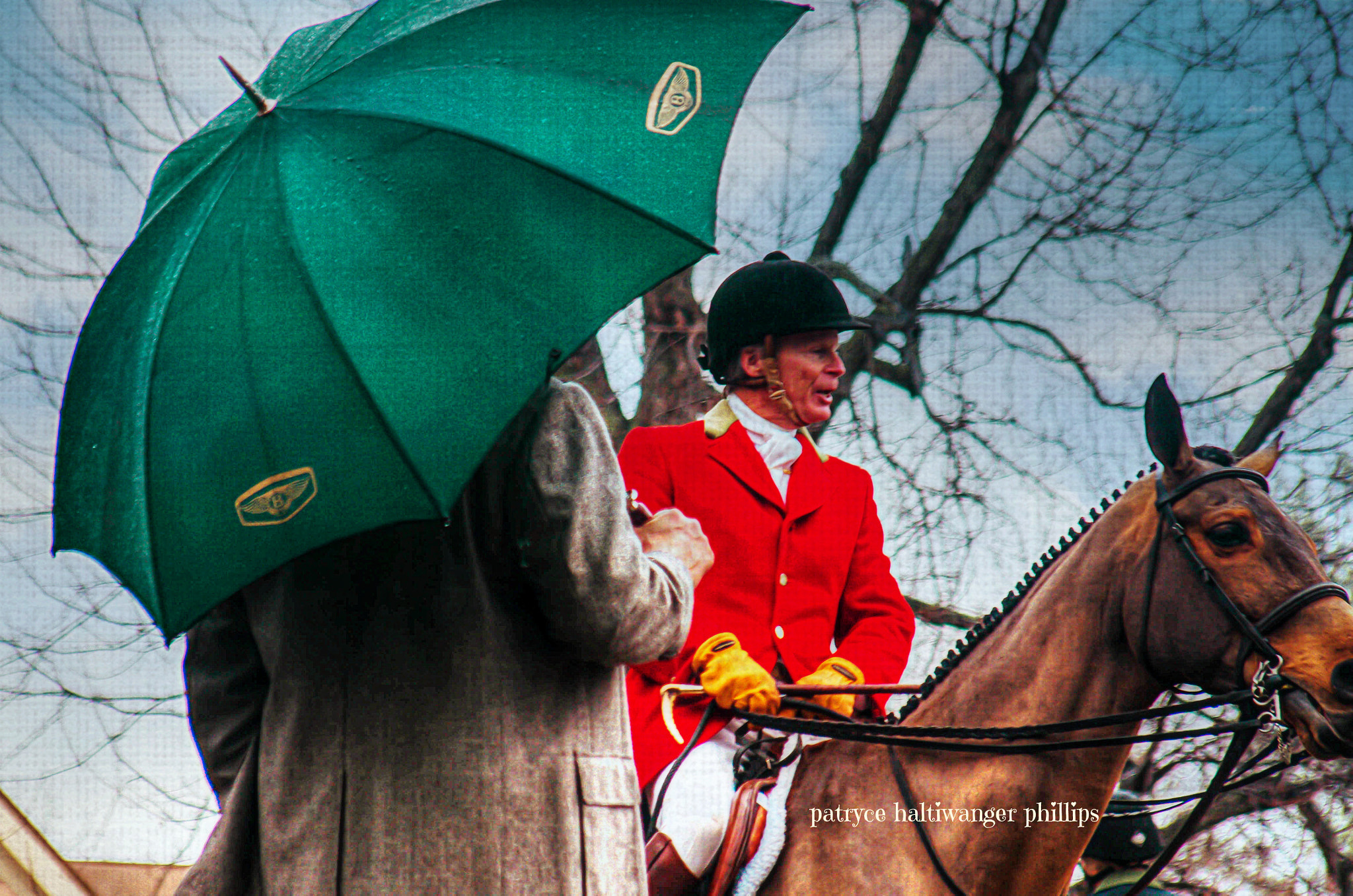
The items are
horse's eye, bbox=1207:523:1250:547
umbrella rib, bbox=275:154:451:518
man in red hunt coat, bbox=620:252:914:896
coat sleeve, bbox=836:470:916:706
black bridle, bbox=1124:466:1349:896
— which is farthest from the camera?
coat sleeve, bbox=836:470:916:706

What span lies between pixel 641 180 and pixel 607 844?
39.9 inches

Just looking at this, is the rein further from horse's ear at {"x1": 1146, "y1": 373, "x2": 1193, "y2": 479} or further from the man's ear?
the man's ear

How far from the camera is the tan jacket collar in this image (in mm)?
3766

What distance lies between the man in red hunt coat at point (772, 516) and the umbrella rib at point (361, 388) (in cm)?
176

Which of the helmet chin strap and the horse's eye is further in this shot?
the helmet chin strap

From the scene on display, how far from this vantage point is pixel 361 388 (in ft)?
5.49

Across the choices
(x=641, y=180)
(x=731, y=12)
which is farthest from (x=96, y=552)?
(x=731, y=12)

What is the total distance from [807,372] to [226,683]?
6.81 feet

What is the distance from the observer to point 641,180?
191 cm

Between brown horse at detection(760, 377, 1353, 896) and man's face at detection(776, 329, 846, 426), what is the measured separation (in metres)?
0.87

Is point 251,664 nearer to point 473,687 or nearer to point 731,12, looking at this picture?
point 473,687

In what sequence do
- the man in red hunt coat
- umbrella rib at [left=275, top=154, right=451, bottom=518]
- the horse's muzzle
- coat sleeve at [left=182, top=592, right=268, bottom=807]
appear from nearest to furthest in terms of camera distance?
1. umbrella rib at [left=275, top=154, right=451, bottom=518]
2. coat sleeve at [left=182, top=592, right=268, bottom=807]
3. the horse's muzzle
4. the man in red hunt coat

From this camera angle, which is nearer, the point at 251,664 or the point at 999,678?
the point at 251,664

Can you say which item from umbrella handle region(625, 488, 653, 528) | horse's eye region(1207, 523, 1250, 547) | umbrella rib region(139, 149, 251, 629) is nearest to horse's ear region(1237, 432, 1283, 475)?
horse's eye region(1207, 523, 1250, 547)
